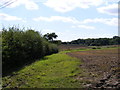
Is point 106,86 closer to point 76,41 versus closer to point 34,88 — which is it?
point 34,88

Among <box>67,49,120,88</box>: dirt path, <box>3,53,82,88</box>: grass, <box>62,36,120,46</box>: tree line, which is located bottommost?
<box>3,53,82,88</box>: grass

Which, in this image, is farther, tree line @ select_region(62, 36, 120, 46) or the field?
tree line @ select_region(62, 36, 120, 46)

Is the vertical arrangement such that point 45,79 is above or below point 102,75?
below

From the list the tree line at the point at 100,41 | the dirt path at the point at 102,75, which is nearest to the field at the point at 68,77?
the dirt path at the point at 102,75

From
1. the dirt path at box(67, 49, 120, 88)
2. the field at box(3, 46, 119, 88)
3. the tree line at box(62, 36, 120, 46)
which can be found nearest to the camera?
the dirt path at box(67, 49, 120, 88)

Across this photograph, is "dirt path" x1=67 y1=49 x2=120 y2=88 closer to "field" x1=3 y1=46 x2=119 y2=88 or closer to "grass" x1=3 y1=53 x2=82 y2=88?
"field" x1=3 y1=46 x2=119 y2=88

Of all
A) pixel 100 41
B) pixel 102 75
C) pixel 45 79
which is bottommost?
pixel 45 79

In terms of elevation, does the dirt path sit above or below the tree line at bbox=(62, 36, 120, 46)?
below

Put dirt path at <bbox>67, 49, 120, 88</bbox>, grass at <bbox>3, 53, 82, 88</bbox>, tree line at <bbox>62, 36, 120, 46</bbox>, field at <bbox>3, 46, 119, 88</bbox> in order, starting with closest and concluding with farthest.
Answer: dirt path at <bbox>67, 49, 120, 88</bbox> < field at <bbox>3, 46, 119, 88</bbox> < grass at <bbox>3, 53, 82, 88</bbox> < tree line at <bbox>62, 36, 120, 46</bbox>

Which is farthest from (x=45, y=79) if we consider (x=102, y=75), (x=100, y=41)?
(x=100, y=41)

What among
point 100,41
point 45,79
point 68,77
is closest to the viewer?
point 45,79

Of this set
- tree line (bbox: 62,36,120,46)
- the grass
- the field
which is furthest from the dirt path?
tree line (bbox: 62,36,120,46)

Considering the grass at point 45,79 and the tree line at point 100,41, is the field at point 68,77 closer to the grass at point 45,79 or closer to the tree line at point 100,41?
the grass at point 45,79

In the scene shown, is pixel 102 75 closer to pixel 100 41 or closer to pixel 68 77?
pixel 68 77
